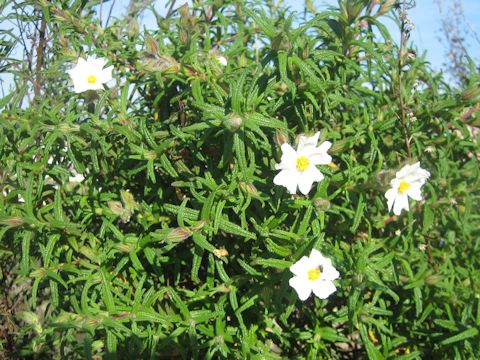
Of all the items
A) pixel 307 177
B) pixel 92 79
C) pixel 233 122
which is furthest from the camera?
pixel 92 79

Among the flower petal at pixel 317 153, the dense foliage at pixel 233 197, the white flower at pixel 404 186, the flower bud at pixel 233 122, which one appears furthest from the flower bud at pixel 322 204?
the flower bud at pixel 233 122

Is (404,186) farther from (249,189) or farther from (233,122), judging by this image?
(233,122)

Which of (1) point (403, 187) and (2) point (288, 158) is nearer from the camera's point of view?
(2) point (288, 158)

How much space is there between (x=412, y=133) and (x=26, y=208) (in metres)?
1.63

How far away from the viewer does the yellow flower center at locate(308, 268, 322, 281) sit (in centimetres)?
197

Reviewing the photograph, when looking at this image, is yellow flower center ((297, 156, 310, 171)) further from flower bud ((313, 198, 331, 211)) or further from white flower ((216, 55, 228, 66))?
white flower ((216, 55, 228, 66))

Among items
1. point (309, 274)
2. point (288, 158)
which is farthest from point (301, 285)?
point (288, 158)

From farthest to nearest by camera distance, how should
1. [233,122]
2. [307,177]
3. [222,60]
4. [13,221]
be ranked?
[222,60] → [13,221] → [307,177] → [233,122]

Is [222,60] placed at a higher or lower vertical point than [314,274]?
higher

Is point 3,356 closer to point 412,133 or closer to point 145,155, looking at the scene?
point 145,155

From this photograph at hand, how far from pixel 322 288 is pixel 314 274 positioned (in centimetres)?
7

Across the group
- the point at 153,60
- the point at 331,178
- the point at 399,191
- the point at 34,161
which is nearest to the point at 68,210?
the point at 34,161

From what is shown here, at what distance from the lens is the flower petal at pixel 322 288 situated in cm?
197

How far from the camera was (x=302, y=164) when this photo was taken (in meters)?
1.98
